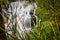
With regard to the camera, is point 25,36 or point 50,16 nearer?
point 25,36

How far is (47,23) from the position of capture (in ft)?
6.50

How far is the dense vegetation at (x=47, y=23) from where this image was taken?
1.72m

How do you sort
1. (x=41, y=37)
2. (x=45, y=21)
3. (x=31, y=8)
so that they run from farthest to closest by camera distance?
(x=31, y=8) < (x=45, y=21) < (x=41, y=37)

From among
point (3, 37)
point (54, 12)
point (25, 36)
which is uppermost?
point (54, 12)

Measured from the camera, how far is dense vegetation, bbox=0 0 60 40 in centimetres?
172

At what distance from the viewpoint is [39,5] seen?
2176 millimetres

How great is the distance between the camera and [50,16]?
208 cm

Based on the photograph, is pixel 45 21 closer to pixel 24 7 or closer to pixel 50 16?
pixel 50 16

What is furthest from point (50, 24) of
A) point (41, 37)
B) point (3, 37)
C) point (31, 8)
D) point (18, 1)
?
point (18, 1)

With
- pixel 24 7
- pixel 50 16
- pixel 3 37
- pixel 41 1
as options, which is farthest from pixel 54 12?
pixel 24 7

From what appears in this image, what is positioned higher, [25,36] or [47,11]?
[47,11]

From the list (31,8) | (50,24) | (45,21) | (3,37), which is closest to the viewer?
(50,24)

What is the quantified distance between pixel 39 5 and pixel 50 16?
0.60 ft

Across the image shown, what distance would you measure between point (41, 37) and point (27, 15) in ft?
3.56
